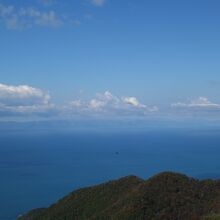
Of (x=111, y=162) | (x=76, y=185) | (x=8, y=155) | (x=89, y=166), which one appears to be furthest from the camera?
(x=8, y=155)

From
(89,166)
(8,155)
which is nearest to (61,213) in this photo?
(89,166)

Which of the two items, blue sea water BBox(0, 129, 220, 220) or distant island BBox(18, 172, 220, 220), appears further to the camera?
blue sea water BBox(0, 129, 220, 220)

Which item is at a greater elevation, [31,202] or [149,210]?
[149,210]

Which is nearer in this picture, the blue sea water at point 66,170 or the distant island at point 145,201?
the distant island at point 145,201

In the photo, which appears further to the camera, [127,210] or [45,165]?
[45,165]

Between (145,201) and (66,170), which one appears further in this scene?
(66,170)

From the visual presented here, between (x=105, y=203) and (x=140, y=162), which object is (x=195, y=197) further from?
(x=140, y=162)

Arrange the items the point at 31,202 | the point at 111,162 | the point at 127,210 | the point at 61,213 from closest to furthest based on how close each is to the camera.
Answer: the point at 127,210 < the point at 61,213 < the point at 31,202 < the point at 111,162

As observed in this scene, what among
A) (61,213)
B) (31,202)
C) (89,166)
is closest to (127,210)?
(61,213)
